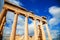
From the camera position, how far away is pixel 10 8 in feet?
58.2

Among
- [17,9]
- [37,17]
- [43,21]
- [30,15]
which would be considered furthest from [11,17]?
[43,21]

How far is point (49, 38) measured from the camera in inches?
807

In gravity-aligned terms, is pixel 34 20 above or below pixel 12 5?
below

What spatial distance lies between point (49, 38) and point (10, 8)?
9241mm

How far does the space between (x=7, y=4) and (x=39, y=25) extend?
8883mm

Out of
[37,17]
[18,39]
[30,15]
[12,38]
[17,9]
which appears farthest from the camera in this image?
[18,39]

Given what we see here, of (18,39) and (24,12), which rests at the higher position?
(24,12)

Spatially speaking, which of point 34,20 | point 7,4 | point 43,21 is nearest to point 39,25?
point 43,21

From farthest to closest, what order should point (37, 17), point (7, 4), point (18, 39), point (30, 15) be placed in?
point (18, 39), point (37, 17), point (30, 15), point (7, 4)

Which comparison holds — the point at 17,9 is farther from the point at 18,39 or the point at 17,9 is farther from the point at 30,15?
the point at 18,39

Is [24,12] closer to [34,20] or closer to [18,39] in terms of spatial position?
[34,20]

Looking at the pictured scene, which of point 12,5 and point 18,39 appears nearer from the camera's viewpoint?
point 12,5

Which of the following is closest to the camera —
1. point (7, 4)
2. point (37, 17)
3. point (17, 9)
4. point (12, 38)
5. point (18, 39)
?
point (12, 38)

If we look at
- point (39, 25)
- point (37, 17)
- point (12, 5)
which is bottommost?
point (39, 25)
